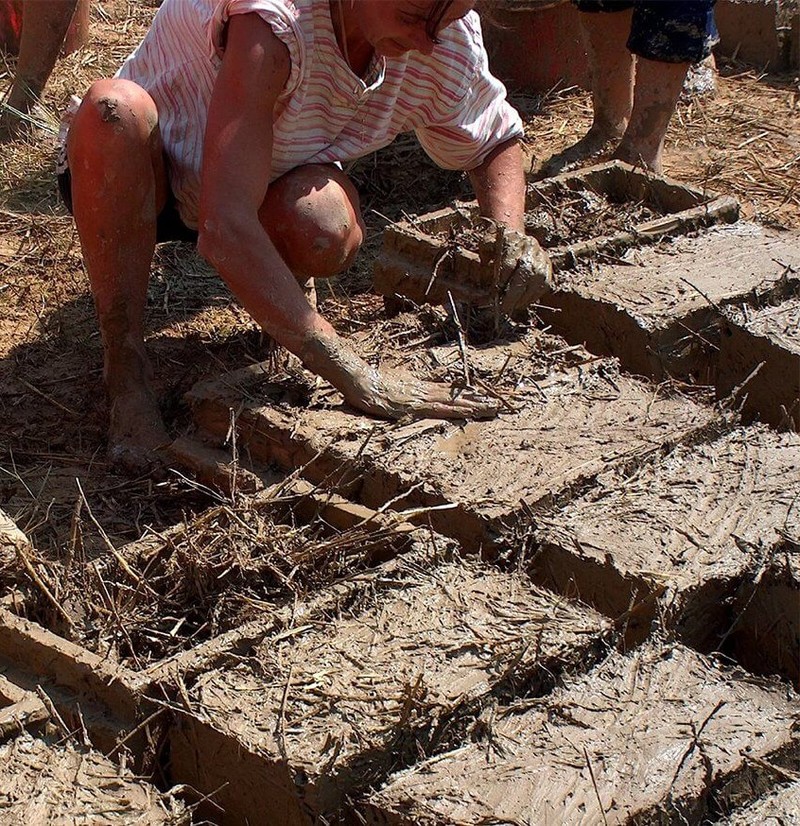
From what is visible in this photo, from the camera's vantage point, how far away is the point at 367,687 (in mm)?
2158

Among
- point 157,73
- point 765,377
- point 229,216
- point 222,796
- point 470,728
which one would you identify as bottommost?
point 222,796

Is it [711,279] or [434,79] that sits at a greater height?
[434,79]

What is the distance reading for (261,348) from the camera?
3268 millimetres

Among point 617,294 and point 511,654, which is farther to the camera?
point 617,294

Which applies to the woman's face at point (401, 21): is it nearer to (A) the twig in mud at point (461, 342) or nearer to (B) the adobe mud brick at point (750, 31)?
(A) the twig in mud at point (461, 342)

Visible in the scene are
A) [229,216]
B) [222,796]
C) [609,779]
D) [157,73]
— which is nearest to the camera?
[609,779]

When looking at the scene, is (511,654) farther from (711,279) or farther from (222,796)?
(711,279)

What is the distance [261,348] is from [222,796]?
1.38 m

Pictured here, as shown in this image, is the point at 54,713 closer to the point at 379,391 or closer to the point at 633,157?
the point at 379,391

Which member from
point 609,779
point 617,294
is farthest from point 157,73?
point 609,779

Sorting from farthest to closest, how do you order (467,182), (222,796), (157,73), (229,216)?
(467,182) < (157,73) < (229,216) < (222,796)

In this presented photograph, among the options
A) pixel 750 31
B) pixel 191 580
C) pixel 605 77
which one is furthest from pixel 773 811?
pixel 750 31

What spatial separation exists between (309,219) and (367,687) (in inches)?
49.0

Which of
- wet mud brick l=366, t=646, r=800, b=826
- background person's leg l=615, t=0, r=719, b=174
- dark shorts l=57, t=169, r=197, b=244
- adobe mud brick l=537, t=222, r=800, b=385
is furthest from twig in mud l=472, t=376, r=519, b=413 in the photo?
background person's leg l=615, t=0, r=719, b=174
